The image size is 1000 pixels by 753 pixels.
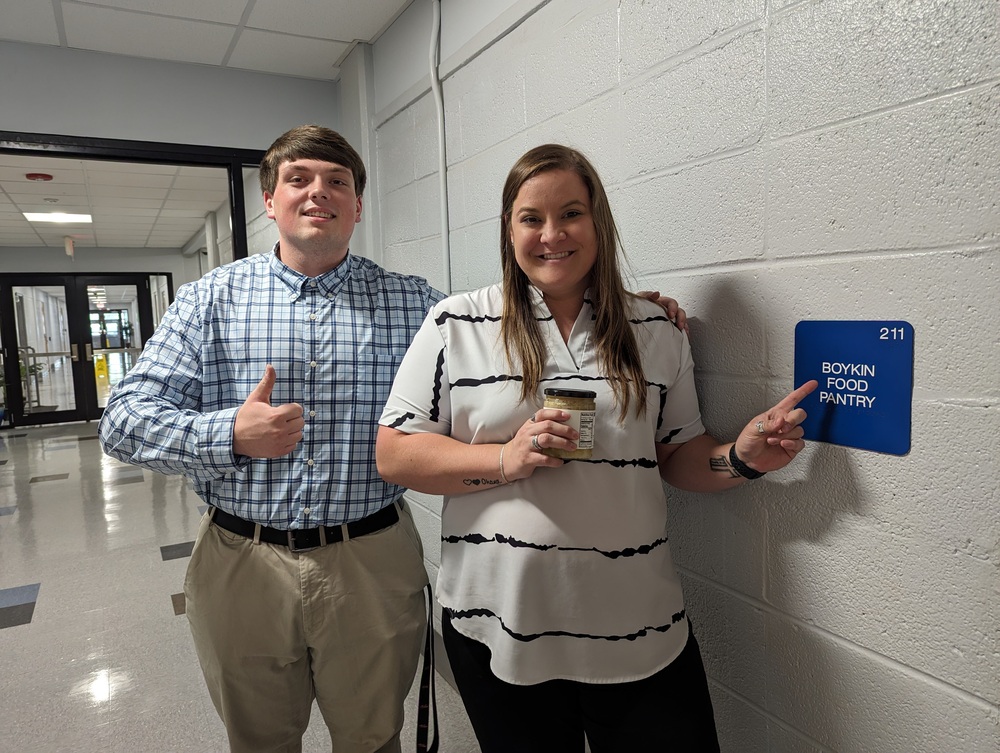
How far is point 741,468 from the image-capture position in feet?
4.12

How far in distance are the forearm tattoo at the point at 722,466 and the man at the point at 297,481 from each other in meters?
0.74

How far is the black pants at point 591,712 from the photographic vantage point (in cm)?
121

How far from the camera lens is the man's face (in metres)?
1.50

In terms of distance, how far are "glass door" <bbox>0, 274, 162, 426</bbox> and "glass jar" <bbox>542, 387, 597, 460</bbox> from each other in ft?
33.5

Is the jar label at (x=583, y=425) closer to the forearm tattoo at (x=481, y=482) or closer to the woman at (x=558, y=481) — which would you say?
the woman at (x=558, y=481)

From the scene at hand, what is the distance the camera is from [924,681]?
1.08 metres

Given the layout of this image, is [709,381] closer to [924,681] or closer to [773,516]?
[773,516]

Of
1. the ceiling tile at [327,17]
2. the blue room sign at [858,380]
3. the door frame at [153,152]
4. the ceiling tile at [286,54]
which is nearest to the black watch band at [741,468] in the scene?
the blue room sign at [858,380]

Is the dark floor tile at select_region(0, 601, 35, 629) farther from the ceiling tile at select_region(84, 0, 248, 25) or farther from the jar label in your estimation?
the jar label

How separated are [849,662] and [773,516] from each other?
0.28 m

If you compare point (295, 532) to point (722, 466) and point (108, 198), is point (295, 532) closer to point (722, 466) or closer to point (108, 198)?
point (722, 466)

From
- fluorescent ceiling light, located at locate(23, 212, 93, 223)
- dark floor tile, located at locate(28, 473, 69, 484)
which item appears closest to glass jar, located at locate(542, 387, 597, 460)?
dark floor tile, located at locate(28, 473, 69, 484)

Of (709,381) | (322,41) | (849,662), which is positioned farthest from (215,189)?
(849,662)

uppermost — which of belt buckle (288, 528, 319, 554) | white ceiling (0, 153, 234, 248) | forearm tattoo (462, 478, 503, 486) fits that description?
white ceiling (0, 153, 234, 248)
